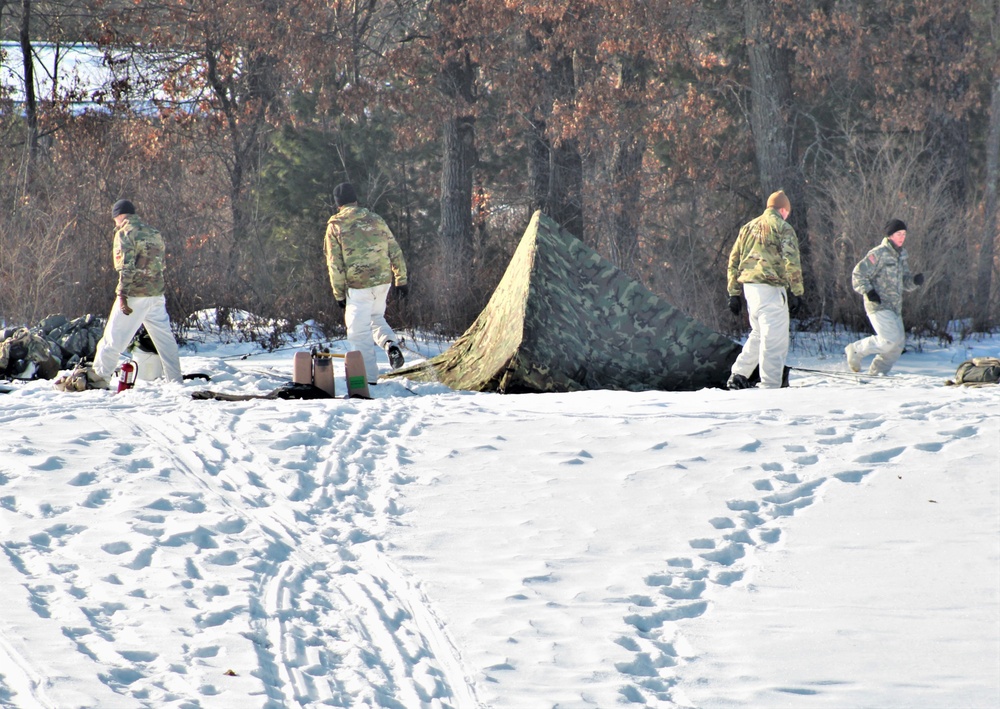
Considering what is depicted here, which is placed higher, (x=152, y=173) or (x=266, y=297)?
(x=152, y=173)

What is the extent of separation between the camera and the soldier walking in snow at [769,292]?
9523mm

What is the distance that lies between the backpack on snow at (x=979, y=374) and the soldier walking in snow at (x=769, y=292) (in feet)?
5.00

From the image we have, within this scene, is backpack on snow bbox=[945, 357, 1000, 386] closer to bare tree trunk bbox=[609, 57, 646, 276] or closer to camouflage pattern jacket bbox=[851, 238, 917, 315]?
camouflage pattern jacket bbox=[851, 238, 917, 315]

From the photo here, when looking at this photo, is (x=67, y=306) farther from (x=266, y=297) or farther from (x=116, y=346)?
(x=116, y=346)

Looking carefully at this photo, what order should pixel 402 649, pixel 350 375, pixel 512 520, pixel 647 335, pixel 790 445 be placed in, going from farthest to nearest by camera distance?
pixel 647 335, pixel 350 375, pixel 790 445, pixel 512 520, pixel 402 649

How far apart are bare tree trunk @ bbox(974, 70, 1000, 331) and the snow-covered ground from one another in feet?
31.5

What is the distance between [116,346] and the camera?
9.48m

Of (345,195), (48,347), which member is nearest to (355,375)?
(345,195)

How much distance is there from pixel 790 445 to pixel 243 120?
671 inches

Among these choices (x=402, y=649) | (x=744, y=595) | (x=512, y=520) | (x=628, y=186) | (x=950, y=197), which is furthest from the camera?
(x=628, y=186)

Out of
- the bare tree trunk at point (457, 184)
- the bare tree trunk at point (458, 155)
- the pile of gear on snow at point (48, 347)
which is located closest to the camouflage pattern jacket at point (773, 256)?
the pile of gear on snow at point (48, 347)

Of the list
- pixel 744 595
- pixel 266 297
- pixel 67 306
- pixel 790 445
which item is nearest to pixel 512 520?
pixel 744 595

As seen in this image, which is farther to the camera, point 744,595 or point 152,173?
point 152,173

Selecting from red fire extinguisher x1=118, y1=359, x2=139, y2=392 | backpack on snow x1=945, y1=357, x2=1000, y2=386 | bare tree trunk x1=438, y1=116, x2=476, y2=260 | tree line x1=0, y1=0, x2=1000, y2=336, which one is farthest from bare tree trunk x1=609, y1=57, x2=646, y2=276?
red fire extinguisher x1=118, y1=359, x2=139, y2=392
